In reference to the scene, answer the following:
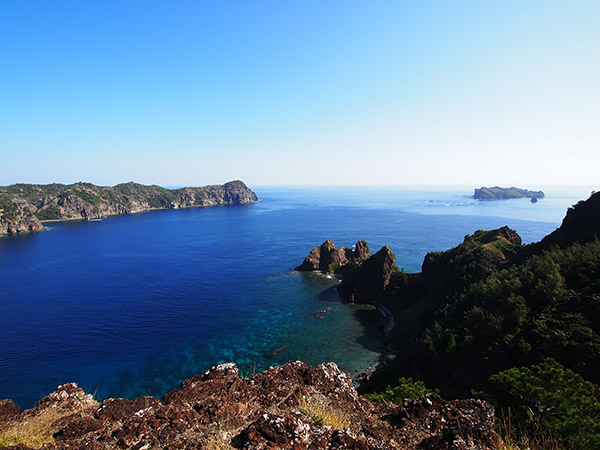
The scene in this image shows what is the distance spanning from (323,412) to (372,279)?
59730mm

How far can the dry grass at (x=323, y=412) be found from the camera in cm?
1115

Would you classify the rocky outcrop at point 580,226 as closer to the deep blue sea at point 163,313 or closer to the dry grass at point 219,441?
the deep blue sea at point 163,313

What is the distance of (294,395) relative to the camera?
492 inches

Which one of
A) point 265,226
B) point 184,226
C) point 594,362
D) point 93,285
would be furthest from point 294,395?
point 184,226

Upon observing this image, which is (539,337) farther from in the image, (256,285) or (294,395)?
(256,285)

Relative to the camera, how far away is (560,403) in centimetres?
1270

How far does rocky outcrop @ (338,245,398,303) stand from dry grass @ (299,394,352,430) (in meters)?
56.6

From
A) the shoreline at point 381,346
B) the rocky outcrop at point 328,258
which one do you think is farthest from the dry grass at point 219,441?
the rocky outcrop at point 328,258

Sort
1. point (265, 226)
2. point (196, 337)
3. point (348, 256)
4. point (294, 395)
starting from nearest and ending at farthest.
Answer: point (294, 395) < point (196, 337) < point (348, 256) < point (265, 226)

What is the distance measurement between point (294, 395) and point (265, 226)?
158825 millimetres

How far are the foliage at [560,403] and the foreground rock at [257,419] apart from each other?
303 centimetres

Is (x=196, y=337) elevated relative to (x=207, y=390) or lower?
lower

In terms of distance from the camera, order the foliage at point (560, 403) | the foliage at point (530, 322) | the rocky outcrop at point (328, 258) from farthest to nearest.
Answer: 1. the rocky outcrop at point (328, 258)
2. the foliage at point (530, 322)
3. the foliage at point (560, 403)

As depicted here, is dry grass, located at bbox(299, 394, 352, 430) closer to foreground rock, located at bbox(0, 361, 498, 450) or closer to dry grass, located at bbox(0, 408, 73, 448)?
foreground rock, located at bbox(0, 361, 498, 450)
